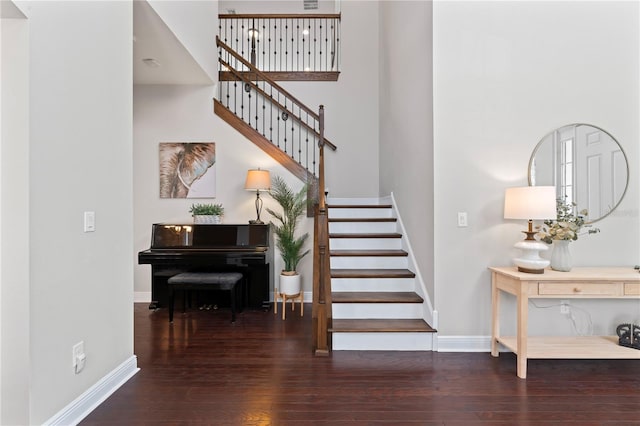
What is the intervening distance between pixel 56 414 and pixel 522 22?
4323 mm

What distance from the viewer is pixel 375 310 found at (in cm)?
338

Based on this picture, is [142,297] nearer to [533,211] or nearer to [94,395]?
[94,395]

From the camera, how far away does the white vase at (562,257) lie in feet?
9.18

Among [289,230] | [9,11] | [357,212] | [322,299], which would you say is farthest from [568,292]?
[9,11]

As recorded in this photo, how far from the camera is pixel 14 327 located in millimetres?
1712

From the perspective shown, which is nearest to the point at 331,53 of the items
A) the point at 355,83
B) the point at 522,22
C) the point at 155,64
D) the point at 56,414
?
the point at 355,83

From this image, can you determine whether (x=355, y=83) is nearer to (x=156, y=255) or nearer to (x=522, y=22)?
(x=522, y=22)

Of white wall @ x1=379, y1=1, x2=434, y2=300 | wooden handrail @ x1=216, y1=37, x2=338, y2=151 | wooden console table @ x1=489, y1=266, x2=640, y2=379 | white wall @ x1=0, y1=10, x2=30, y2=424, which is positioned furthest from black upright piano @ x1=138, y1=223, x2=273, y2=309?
wooden console table @ x1=489, y1=266, x2=640, y2=379

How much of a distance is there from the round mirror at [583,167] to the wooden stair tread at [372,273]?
1456 mm

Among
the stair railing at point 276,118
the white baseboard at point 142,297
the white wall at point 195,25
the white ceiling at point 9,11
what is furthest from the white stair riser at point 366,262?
the white ceiling at point 9,11

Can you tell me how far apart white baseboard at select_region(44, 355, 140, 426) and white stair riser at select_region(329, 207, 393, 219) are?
288 cm

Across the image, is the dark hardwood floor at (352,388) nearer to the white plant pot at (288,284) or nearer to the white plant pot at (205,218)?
the white plant pot at (288,284)

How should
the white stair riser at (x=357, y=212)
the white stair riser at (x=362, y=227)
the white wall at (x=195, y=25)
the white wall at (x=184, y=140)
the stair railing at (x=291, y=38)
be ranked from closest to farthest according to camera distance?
1. the white wall at (x=195, y=25)
2. the white stair riser at (x=362, y=227)
3. the white stair riser at (x=357, y=212)
4. the white wall at (x=184, y=140)
5. the stair railing at (x=291, y=38)

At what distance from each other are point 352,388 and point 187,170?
3631 mm
